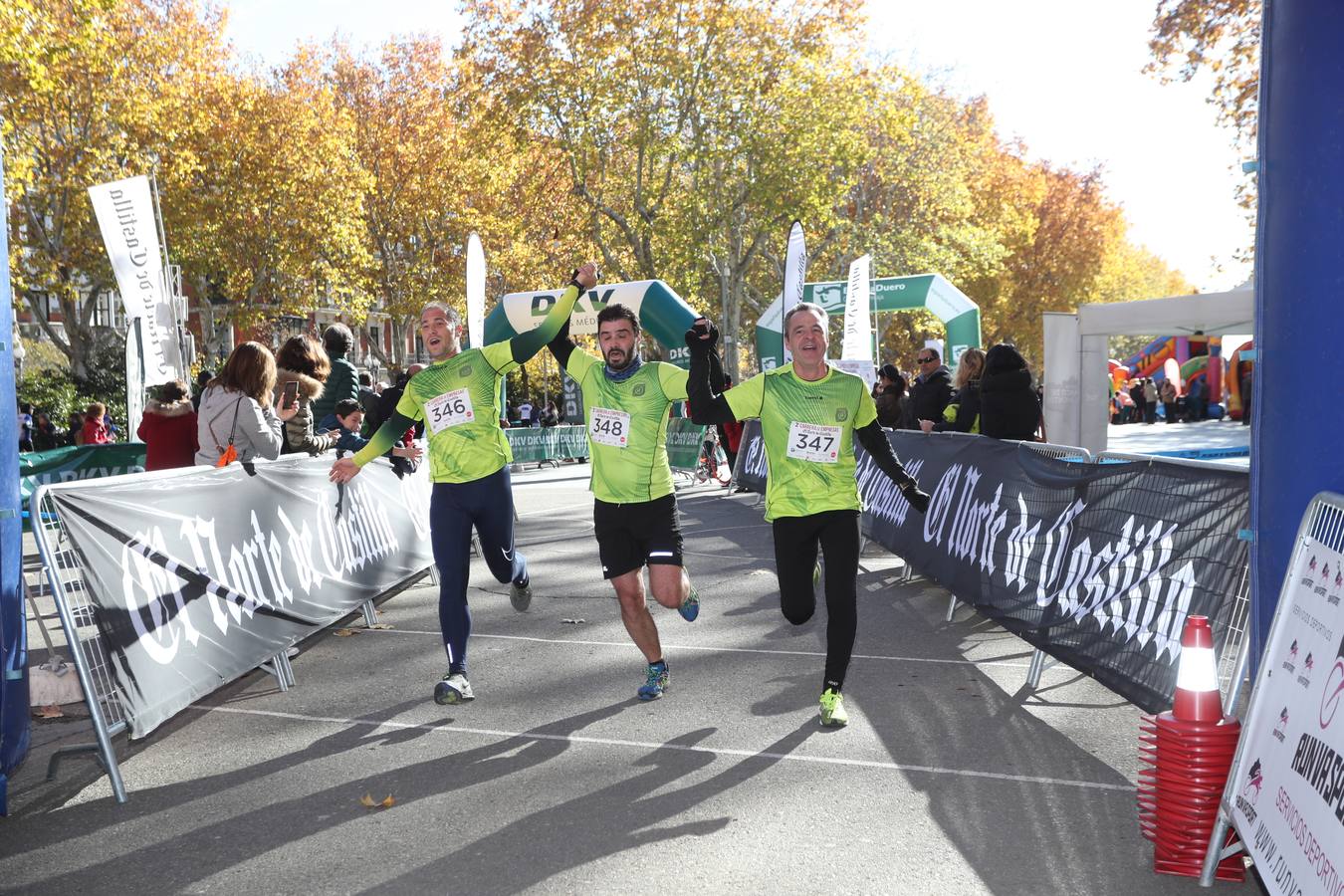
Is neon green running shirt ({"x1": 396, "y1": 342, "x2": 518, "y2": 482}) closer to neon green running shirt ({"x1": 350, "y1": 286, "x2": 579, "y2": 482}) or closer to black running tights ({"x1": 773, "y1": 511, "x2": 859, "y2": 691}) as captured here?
neon green running shirt ({"x1": 350, "y1": 286, "x2": 579, "y2": 482})

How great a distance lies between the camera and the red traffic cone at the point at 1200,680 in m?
3.72

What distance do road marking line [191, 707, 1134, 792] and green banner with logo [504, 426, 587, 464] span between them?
23175mm

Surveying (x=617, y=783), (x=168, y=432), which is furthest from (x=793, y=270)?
(x=617, y=783)

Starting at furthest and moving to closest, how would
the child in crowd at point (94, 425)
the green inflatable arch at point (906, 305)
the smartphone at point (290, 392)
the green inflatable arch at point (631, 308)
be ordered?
the green inflatable arch at point (906, 305)
the green inflatable arch at point (631, 308)
the child in crowd at point (94, 425)
the smartphone at point (290, 392)

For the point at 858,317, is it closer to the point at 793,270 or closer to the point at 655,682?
the point at 793,270

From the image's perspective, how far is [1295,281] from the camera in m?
4.00

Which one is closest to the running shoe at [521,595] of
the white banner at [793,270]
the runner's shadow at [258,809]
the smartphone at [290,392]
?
the runner's shadow at [258,809]

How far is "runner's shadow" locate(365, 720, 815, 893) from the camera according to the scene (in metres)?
3.80

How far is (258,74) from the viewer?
113 feet

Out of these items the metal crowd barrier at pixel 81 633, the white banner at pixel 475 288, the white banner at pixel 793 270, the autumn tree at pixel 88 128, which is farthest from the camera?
the autumn tree at pixel 88 128

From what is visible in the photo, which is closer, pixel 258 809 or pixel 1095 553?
pixel 258 809

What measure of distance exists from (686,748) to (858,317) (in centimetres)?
1561

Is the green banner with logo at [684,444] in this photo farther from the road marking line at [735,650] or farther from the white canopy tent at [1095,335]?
the road marking line at [735,650]

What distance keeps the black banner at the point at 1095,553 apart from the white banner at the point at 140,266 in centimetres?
959
